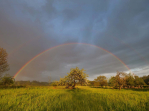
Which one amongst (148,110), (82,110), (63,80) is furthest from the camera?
(63,80)

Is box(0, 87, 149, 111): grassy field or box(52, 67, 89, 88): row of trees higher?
box(52, 67, 89, 88): row of trees

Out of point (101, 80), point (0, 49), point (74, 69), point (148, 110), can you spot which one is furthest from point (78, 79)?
point (101, 80)

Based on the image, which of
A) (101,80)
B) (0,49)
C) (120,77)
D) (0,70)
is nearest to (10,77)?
(0,70)

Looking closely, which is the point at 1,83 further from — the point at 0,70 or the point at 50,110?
the point at 50,110

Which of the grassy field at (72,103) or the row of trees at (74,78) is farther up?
the row of trees at (74,78)

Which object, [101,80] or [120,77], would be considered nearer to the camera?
[120,77]

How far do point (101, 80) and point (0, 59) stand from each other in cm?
6513

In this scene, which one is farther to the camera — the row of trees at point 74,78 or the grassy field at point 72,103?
the row of trees at point 74,78

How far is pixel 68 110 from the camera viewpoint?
179 inches

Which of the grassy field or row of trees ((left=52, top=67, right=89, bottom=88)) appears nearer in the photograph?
the grassy field

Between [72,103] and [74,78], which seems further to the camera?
[74,78]

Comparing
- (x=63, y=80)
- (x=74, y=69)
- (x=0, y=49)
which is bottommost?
(x=63, y=80)

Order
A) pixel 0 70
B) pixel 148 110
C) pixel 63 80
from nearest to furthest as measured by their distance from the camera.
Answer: pixel 148 110
pixel 63 80
pixel 0 70

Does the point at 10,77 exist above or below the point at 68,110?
above
